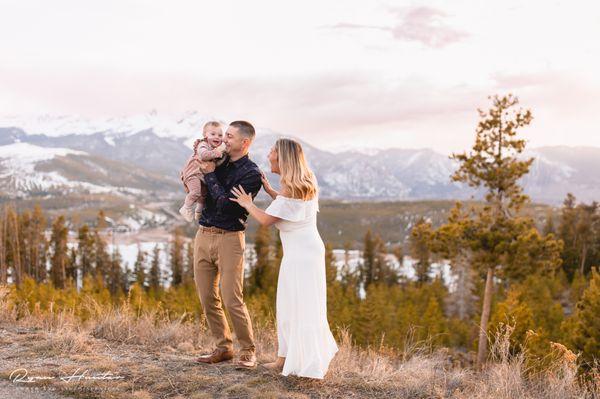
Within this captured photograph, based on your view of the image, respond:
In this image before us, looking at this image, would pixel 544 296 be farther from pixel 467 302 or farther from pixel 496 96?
pixel 496 96

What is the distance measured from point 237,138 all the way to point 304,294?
189 cm

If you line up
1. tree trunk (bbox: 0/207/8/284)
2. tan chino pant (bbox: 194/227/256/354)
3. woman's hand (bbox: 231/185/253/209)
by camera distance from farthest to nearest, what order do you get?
1. tree trunk (bbox: 0/207/8/284)
2. tan chino pant (bbox: 194/227/256/354)
3. woman's hand (bbox: 231/185/253/209)

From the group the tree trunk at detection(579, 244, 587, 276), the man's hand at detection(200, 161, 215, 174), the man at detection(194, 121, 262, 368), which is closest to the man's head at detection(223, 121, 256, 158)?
the man at detection(194, 121, 262, 368)

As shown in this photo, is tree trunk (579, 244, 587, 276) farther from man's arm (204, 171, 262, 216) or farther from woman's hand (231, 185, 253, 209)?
woman's hand (231, 185, 253, 209)

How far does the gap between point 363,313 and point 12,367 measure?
30.2 metres

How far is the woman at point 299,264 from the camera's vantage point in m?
5.26

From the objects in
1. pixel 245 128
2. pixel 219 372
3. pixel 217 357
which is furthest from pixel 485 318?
pixel 245 128

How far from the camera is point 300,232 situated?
542 cm

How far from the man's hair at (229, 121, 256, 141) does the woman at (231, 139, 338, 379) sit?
0.48 meters

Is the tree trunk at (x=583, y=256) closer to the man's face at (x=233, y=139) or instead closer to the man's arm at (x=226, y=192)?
the man's arm at (x=226, y=192)

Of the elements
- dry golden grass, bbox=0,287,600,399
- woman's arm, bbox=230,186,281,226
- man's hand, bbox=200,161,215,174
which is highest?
man's hand, bbox=200,161,215,174

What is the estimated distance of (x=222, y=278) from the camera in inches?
231

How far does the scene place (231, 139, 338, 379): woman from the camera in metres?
5.26

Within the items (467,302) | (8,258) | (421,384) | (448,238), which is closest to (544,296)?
(467,302)
